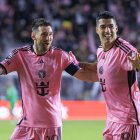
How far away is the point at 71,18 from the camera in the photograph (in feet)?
65.1

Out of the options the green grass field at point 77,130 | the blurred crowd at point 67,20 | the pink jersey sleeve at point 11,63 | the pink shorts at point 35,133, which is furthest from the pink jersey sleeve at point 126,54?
the blurred crowd at point 67,20

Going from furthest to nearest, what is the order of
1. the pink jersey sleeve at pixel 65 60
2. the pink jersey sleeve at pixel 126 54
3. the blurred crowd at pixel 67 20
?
the blurred crowd at pixel 67 20 < the pink jersey sleeve at pixel 65 60 < the pink jersey sleeve at pixel 126 54

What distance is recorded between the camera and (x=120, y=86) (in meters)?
6.33

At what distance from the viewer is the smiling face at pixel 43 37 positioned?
658 centimetres

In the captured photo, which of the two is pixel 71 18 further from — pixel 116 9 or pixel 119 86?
pixel 119 86

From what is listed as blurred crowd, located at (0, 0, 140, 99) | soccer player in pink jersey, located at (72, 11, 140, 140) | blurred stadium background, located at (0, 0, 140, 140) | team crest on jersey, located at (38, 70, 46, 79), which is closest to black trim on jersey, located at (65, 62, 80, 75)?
team crest on jersey, located at (38, 70, 46, 79)

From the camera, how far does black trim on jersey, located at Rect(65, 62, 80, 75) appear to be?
6895 millimetres

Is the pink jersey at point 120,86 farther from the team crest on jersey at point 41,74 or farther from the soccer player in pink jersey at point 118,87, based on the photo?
the team crest on jersey at point 41,74

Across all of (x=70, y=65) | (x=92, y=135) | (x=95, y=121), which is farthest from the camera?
(x=95, y=121)

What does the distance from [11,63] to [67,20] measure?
1312 centimetres

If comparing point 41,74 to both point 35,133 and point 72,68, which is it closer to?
point 72,68

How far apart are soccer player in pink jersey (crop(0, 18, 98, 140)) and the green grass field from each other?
5.67m

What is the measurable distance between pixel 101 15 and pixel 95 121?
9.12 meters

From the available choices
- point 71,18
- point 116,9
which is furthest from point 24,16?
point 116,9
